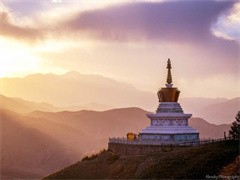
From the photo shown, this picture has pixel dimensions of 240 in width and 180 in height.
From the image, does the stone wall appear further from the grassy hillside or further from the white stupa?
the white stupa

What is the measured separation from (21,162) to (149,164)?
12886cm

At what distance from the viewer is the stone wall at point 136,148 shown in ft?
178

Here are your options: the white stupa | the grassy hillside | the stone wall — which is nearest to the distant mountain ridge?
the stone wall

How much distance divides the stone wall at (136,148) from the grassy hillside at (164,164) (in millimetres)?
1261

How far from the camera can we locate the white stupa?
192ft

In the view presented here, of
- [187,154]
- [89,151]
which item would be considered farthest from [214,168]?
[89,151]

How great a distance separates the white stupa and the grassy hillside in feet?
18.6

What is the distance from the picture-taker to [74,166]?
59.0 metres

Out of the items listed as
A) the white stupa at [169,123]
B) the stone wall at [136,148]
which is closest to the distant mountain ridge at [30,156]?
the stone wall at [136,148]

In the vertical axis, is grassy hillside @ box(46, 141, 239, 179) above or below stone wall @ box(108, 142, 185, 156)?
below

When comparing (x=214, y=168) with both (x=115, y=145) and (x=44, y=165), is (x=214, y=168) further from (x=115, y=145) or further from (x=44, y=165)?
(x=44, y=165)

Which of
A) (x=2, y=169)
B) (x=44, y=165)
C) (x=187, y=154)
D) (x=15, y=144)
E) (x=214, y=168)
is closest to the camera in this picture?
(x=214, y=168)

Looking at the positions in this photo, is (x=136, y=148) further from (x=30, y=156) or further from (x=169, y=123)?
(x=30, y=156)

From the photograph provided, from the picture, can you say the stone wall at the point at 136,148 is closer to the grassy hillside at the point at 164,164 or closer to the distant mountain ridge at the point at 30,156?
the grassy hillside at the point at 164,164
